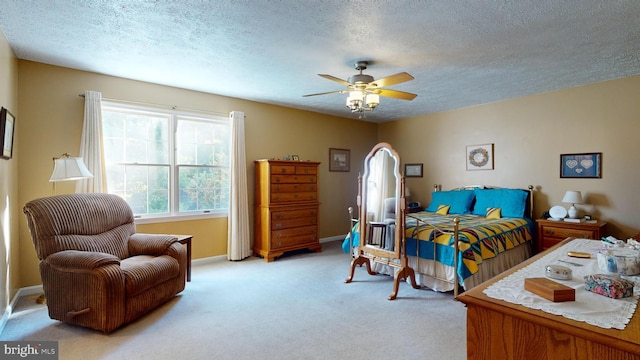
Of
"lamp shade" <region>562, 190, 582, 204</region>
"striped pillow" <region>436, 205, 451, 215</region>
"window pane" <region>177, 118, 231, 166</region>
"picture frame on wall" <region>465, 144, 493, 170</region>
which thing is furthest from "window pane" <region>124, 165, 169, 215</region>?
"lamp shade" <region>562, 190, 582, 204</region>

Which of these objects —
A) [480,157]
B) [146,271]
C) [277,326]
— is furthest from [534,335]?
[480,157]

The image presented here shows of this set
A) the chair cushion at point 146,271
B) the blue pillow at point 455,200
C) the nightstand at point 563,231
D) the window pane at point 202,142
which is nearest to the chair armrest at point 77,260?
the chair cushion at point 146,271

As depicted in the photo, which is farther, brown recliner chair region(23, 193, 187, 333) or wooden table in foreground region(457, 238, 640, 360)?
brown recliner chair region(23, 193, 187, 333)

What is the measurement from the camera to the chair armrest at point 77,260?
254 cm

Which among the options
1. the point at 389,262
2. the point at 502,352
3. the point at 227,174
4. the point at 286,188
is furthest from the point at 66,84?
the point at 502,352

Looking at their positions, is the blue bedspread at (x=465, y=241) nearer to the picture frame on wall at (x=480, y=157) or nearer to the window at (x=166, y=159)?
the picture frame on wall at (x=480, y=157)

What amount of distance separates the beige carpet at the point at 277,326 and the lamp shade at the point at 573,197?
2.19 meters

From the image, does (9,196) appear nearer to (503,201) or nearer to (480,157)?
(503,201)

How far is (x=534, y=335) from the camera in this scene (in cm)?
105

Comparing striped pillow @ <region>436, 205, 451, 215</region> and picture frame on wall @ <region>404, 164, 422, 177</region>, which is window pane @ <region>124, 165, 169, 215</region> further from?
picture frame on wall @ <region>404, 164, 422, 177</region>

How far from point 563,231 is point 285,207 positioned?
12.5 feet

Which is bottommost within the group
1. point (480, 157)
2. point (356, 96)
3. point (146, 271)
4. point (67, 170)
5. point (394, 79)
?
point (146, 271)

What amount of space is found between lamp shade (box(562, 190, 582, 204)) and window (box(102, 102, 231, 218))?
4777 millimetres

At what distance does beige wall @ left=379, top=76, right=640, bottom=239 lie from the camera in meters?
3.93
